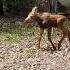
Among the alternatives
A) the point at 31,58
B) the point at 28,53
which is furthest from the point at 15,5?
the point at 31,58

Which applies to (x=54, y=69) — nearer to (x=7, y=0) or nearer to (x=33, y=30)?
(x=33, y=30)

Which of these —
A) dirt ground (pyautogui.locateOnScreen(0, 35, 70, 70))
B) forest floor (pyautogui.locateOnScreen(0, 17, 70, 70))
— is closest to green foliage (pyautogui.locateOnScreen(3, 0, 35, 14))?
forest floor (pyautogui.locateOnScreen(0, 17, 70, 70))

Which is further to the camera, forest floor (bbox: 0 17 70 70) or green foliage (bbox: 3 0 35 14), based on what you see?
green foliage (bbox: 3 0 35 14)

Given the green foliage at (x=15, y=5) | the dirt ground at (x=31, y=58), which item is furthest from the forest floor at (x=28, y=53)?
the green foliage at (x=15, y=5)

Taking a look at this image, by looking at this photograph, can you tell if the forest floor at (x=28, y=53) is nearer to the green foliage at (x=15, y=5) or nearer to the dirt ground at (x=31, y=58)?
the dirt ground at (x=31, y=58)

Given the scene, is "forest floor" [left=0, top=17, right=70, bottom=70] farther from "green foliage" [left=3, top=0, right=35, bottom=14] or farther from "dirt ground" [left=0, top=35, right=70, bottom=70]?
"green foliage" [left=3, top=0, right=35, bottom=14]

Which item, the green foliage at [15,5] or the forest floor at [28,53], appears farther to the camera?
the green foliage at [15,5]

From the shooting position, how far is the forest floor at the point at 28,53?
7.77m

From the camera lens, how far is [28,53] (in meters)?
8.77

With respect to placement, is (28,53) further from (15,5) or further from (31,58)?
(15,5)

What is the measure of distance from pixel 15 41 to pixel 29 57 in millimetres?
1736

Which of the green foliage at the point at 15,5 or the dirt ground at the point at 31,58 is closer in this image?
the dirt ground at the point at 31,58

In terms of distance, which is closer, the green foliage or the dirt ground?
the dirt ground

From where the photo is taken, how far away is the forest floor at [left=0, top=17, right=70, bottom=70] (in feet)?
25.5
